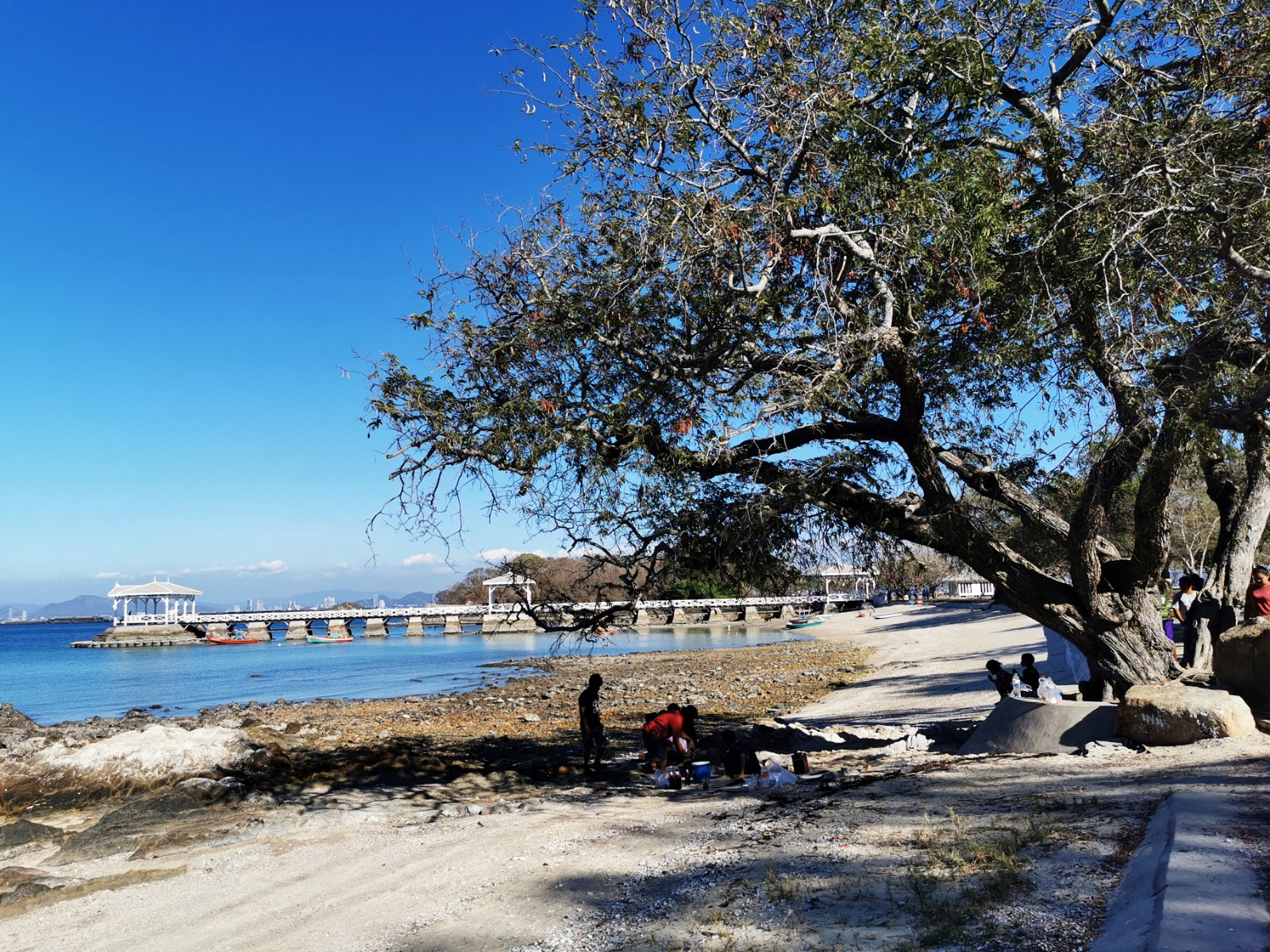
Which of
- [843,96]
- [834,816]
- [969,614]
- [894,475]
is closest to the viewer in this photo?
[834,816]

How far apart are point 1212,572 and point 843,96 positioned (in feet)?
24.3

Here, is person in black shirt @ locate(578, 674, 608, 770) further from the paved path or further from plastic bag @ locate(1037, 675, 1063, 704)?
the paved path

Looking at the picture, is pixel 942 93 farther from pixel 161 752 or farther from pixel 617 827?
pixel 161 752

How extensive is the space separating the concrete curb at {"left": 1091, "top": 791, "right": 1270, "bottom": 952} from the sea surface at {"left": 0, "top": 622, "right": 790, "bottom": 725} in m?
14.0

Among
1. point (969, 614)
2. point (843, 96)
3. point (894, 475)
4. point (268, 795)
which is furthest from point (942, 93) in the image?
point (969, 614)

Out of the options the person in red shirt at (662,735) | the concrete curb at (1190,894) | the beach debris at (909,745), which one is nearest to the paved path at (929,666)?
the beach debris at (909,745)

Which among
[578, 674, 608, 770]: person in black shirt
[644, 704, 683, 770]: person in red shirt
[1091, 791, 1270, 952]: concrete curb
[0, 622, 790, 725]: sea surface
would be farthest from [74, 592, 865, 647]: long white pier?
[1091, 791, 1270, 952]: concrete curb

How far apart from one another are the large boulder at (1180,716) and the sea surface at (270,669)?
11.1 metres

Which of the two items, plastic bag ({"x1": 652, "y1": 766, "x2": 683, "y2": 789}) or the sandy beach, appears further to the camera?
plastic bag ({"x1": 652, "y1": 766, "x2": 683, "y2": 789})

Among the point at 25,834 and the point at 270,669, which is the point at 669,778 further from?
the point at 270,669

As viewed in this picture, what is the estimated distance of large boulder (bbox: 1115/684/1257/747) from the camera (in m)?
8.15

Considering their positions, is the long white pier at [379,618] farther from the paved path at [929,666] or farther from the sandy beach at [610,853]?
the sandy beach at [610,853]

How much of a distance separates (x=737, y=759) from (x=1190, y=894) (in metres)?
7.75

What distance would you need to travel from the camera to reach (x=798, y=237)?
9.06m
